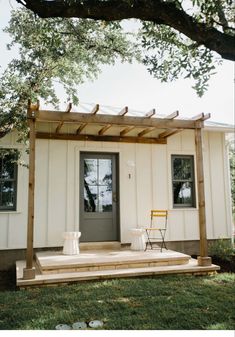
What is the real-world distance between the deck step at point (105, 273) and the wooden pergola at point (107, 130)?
0.43 feet

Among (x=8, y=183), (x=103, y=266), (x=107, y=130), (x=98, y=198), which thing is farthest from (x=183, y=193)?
(x=8, y=183)

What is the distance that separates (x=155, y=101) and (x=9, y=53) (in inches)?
208

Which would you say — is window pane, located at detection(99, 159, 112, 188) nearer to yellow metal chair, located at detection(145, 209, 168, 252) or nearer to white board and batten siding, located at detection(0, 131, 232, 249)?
white board and batten siding, located at detection(0, 131, 232, 249)

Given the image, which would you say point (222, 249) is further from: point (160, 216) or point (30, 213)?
point (30, 213)

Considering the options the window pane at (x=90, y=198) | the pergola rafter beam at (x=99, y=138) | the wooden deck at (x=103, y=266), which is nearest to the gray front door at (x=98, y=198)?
the window pane at (x=90, y=198)

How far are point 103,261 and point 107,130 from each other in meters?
2.94

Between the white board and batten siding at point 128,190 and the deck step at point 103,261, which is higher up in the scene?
the white board and batten siding at point 128,190

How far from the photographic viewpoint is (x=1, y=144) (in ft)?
21.8

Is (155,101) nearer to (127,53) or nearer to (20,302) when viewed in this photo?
(127,53)

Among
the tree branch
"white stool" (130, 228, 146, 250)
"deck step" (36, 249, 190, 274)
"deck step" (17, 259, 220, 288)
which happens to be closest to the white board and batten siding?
Answer: "white stool" (130, 228, 146, 250)

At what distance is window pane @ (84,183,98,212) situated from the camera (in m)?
7.17

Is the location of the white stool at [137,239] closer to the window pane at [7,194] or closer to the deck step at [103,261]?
the deck step at [103,261]

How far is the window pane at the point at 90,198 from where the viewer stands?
717cm

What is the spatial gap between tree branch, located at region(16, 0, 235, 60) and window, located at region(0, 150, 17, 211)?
4061mm
